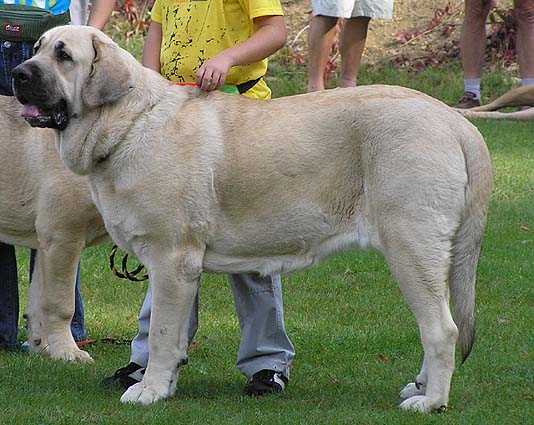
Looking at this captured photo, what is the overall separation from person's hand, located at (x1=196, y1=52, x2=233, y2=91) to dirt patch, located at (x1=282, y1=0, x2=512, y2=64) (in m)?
11.1

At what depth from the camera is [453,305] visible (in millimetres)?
5219

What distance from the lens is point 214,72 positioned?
535 cm

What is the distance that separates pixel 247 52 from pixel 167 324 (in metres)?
1.39

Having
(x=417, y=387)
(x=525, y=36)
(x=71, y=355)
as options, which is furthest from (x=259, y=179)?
(x=525, y=36)

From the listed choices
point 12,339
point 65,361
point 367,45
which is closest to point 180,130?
point 65,361

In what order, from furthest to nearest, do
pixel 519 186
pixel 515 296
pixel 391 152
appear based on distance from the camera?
pixel 519 186 → pixel 515 296 → pixel 391 152

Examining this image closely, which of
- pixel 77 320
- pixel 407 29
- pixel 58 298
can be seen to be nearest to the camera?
pixel 58 298

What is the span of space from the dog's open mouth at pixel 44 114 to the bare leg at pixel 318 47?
8.03 metres

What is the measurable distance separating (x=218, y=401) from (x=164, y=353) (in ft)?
1.36

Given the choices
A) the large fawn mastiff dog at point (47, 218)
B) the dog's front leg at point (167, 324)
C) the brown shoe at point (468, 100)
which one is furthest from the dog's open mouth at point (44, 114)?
the brown shoe at point (468, 100)

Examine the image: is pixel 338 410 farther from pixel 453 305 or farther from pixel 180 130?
pixel 180 130

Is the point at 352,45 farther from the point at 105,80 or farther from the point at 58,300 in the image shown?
the point at 105,80

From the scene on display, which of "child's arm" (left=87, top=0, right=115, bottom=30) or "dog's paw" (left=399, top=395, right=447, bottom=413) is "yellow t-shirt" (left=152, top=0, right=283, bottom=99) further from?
"dog's paw" (left=399, top=395, right=447, bottom=413)

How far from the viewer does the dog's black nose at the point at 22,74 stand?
200 inches
